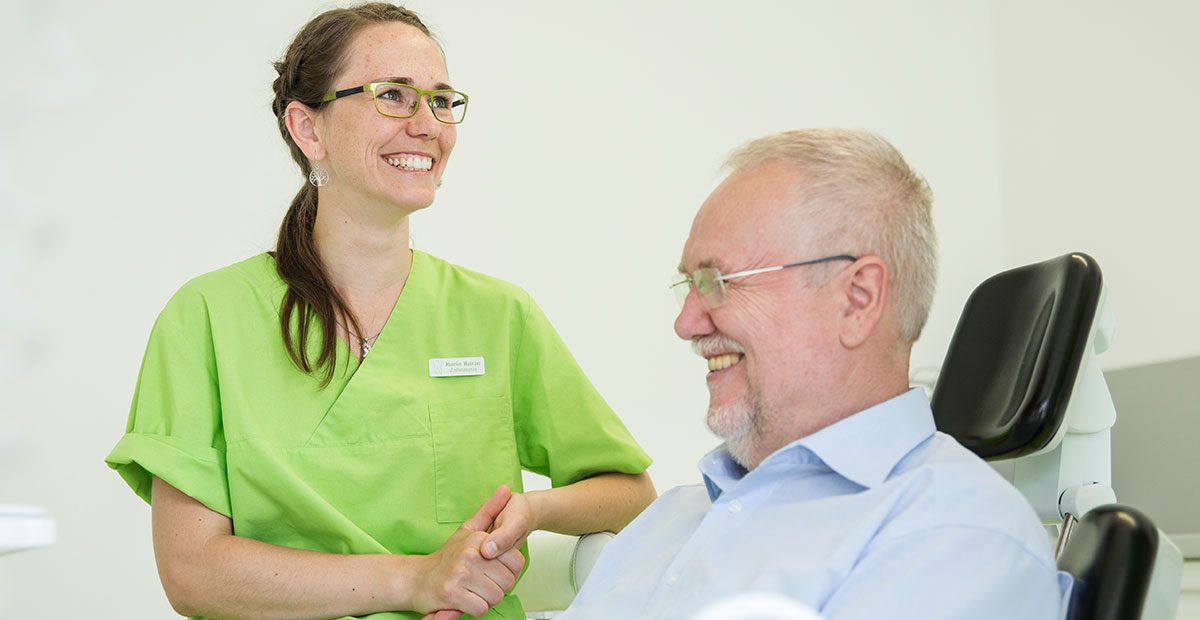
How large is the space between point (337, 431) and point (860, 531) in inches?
35.9

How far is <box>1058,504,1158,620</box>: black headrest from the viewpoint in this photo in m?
1.04

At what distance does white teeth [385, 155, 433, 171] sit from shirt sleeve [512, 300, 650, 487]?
0.91 feet

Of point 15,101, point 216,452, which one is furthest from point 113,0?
point 216,452

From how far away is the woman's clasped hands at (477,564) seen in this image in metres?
1.61

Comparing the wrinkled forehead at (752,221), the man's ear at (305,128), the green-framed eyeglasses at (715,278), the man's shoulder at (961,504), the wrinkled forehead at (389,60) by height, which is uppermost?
the wrinkled forehead at (389,60)

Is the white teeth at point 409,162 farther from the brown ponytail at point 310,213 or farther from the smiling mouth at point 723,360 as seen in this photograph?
the smiling mouth at point 723,360

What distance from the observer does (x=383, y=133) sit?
183 cm

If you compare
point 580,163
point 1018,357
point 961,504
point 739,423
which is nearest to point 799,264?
point 739,423

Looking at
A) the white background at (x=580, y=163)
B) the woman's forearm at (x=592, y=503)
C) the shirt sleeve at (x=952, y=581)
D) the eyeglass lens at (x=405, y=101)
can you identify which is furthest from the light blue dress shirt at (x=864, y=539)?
the white background at (x=580, y=163)

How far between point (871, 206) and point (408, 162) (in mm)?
780

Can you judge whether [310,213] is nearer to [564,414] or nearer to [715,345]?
[564,414]

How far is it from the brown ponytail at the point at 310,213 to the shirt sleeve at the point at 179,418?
0.13 meters

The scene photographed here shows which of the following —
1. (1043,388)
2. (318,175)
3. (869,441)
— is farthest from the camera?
(318,175)

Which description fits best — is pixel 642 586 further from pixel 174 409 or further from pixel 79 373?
pixel 79 373
